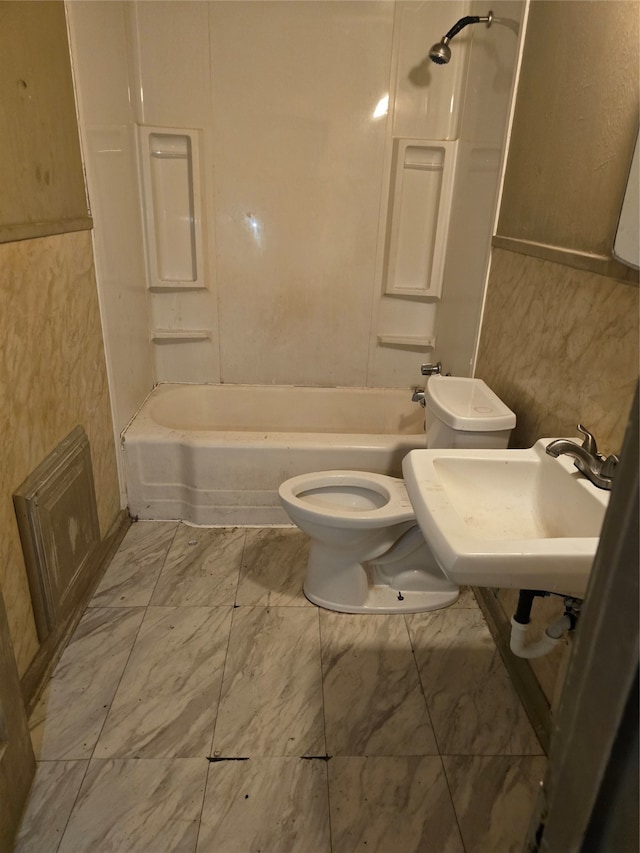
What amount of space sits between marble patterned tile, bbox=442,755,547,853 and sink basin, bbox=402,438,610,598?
21.6 inches

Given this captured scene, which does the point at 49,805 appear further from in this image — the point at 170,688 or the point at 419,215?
the point at 419,215

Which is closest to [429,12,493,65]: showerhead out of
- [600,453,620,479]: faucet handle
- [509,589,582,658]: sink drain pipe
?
[600,453,620,479]: faucet handle

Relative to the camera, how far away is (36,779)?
1200 millimetres

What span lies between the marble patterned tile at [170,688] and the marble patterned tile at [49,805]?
7 cm

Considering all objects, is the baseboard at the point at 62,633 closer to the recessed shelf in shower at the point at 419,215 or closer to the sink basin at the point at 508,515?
the sink basin at the point at 508,515

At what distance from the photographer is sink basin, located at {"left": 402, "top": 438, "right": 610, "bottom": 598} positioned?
86cm

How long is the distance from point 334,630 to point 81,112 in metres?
1.84

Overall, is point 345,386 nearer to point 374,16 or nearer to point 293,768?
point 374,16

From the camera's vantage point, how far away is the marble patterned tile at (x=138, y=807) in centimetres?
109

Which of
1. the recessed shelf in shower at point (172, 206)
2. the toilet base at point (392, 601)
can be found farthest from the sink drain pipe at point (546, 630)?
the recessed shelf in shower at point (172, 206)

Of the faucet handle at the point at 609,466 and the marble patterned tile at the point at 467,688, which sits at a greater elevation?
the faucet handle at the point at 609,466

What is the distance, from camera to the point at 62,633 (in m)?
1.56

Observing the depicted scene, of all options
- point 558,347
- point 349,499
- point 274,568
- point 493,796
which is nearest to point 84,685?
point 274,568

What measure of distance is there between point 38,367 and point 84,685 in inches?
34.7
